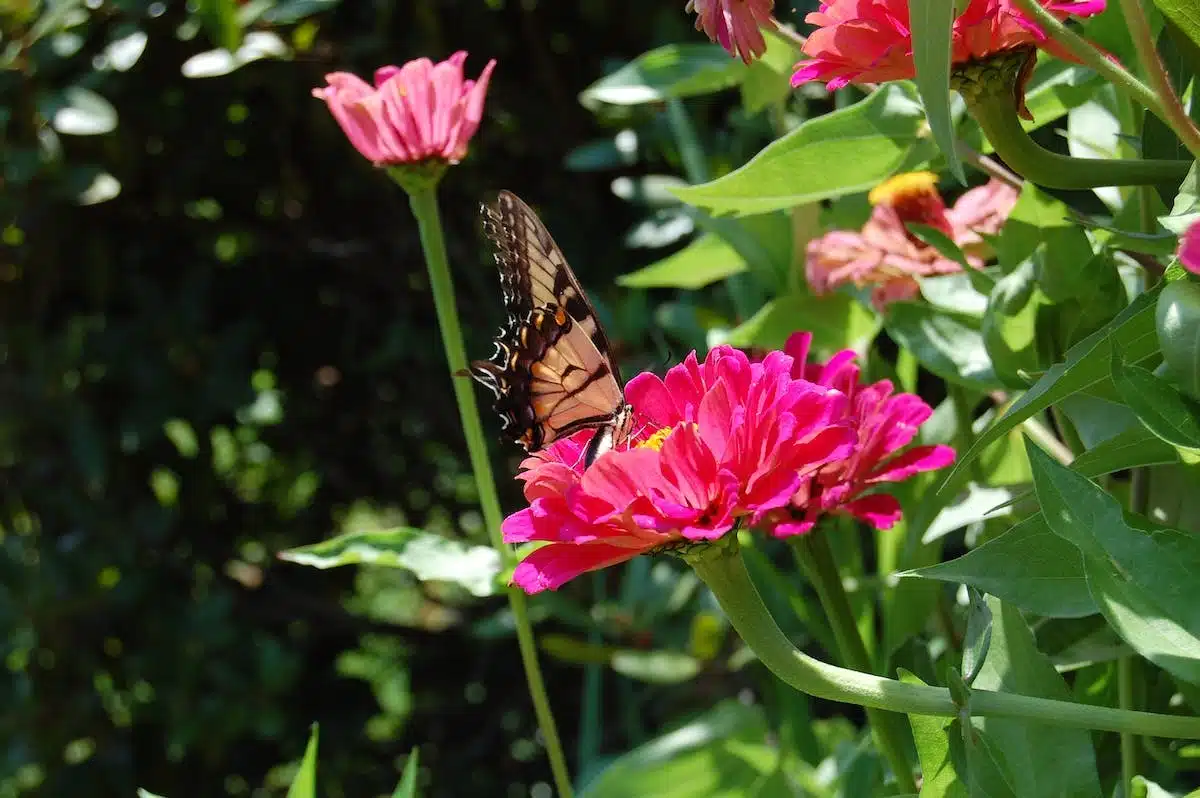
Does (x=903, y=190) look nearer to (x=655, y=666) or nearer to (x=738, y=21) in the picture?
(x=738, y=21)

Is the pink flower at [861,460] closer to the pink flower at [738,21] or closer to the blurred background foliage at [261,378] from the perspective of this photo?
the pink flower at [738,21]

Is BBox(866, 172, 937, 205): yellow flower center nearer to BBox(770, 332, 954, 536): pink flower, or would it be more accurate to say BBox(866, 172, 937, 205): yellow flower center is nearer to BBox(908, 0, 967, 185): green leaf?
BBox(770, 332, 954, 536): pink flower

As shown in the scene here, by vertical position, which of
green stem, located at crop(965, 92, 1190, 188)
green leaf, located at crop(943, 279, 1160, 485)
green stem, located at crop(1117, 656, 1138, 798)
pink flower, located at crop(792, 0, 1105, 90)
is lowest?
green stem, located at crop(1117, 656, 1138, 798)

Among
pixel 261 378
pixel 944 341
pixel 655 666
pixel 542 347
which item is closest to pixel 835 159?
pixel 944 341

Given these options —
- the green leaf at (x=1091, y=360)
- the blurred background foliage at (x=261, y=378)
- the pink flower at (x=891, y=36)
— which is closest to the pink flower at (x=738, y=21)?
the pink flower at (x=891, y=36)

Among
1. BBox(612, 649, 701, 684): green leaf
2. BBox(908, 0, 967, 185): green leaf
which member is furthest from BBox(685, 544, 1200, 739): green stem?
BBox(612, 649, 701, 684): green leaf

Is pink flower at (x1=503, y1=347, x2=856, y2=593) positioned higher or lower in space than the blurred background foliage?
higher

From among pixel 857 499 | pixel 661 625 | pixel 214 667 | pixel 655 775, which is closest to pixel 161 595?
pixel 214 667
